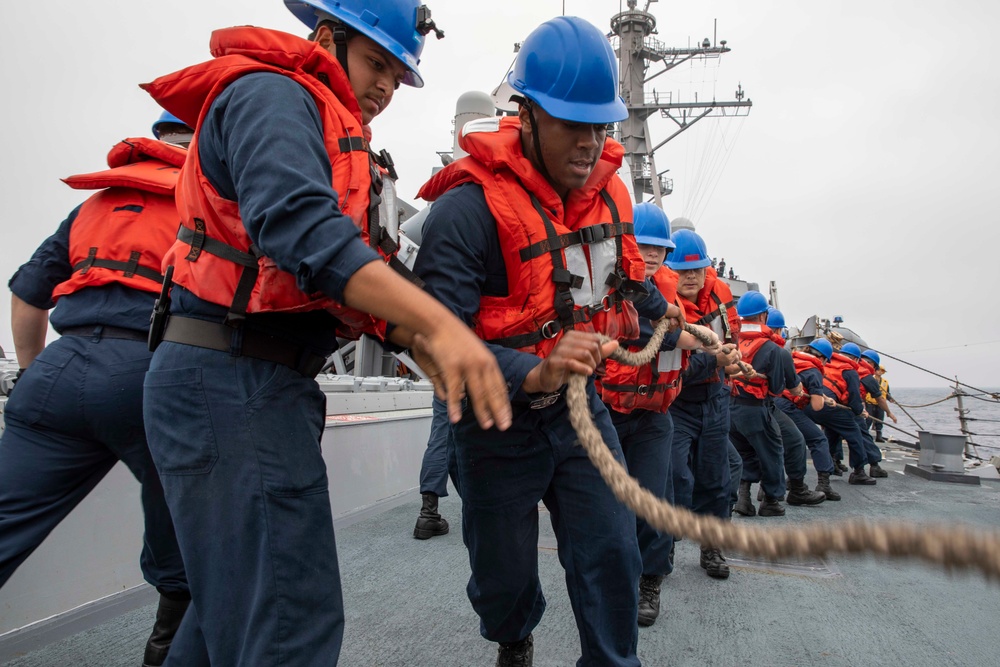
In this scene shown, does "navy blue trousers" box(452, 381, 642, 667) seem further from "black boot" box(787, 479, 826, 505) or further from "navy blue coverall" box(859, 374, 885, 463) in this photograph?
"navy blue coverall" box(859, 374, 885, 463)

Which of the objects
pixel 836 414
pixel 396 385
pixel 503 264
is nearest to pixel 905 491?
pixel 836 414

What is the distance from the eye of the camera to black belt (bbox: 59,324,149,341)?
5.81ft

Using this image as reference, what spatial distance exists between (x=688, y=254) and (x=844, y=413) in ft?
17.7

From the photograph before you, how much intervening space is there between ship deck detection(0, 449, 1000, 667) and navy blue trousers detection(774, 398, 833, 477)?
3554 mm

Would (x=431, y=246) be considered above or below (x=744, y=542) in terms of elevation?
above

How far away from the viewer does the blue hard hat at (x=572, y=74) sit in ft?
5.91

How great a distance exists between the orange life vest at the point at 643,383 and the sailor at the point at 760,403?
268 cm

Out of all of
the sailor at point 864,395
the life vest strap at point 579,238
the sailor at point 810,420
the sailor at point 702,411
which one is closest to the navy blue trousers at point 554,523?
the life vest strap at point 579,238

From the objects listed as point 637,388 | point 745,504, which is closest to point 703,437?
point 637,388

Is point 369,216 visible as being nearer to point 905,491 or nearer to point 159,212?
point 159,212

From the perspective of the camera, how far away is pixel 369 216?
1.34 meters

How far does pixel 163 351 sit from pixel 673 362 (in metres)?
2.30

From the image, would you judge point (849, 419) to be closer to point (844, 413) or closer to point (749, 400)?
point (844, 413)

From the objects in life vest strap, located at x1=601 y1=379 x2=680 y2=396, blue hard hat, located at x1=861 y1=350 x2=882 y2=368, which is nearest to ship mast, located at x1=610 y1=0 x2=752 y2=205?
blue hard hat, located at x1=861 y1=350 x2=882 y2=368
